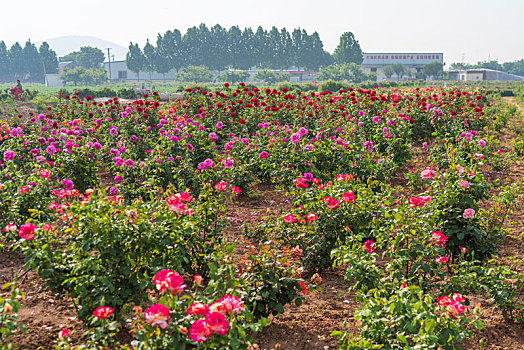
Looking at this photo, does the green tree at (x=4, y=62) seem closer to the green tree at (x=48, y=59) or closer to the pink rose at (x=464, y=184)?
the green tree at (x=48, y=59)

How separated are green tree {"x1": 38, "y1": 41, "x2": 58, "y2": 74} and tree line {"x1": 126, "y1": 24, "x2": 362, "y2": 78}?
25.4 metres

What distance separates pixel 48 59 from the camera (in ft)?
334

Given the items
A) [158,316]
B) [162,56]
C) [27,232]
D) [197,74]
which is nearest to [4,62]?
[162,56]

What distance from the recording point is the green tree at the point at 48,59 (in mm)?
101787

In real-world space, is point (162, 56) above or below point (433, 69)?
above

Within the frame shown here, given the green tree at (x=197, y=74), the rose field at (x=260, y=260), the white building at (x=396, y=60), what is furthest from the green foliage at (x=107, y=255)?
the white building at (x=396, y=60)

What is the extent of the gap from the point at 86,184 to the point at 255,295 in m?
4.27

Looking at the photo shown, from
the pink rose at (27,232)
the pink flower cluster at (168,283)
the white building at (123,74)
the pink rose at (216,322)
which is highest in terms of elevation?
the white building at (123,74)

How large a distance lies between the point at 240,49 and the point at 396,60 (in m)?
38.4

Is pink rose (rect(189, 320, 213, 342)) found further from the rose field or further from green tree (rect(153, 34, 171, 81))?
green tree (rect(153, 34, 171, 81))

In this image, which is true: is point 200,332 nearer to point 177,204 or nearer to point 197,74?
point 177,204

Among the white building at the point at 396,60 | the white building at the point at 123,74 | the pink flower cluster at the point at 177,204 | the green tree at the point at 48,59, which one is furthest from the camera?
the white building at the point at 123,74

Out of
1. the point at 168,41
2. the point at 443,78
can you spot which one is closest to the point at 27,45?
the point at 168,41

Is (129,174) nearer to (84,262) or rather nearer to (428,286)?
(84,262)
